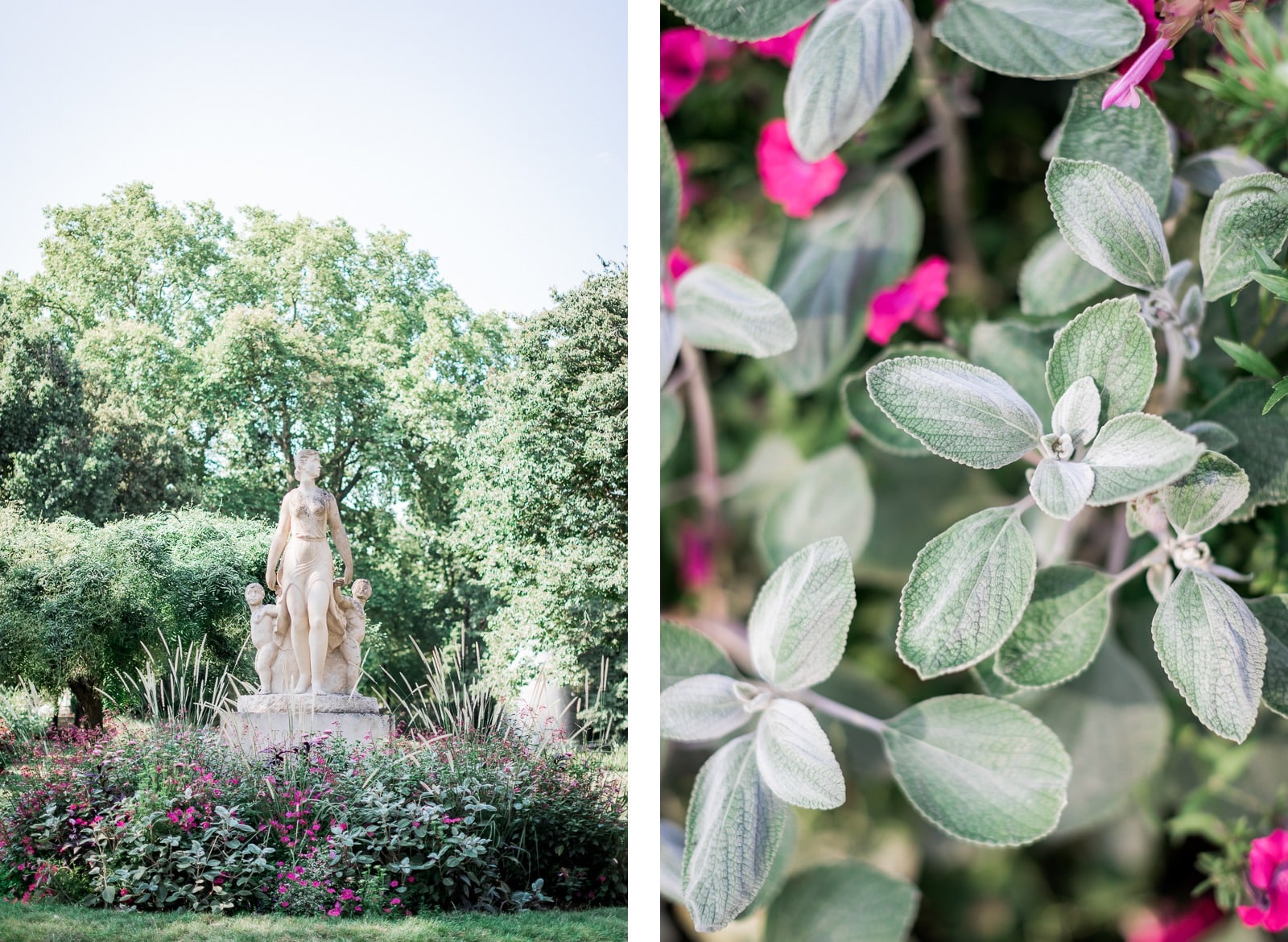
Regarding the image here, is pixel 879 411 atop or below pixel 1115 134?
below

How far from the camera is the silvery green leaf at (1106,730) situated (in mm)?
842

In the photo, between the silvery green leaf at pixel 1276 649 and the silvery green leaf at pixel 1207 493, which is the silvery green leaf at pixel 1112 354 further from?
the silvery green leaf at pixel 1276 649

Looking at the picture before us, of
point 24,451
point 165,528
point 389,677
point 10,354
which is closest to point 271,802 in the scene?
point 389,677

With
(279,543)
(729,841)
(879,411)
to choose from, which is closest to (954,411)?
(879,411)

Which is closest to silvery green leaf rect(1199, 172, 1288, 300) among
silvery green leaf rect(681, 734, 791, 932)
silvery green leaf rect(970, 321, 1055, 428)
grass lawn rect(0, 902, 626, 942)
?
silvery green leaf rect(970, 321, 1055, 428)

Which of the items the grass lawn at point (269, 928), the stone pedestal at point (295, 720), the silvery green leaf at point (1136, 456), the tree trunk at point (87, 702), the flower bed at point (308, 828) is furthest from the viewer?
the tree trunk at point (87, 702)

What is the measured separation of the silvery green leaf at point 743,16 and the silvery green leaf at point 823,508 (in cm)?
36

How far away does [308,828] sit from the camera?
11.8 feet

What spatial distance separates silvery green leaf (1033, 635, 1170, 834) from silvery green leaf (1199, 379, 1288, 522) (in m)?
0.17

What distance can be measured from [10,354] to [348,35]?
2.26 metres

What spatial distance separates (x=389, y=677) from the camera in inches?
182

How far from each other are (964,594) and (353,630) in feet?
11.6

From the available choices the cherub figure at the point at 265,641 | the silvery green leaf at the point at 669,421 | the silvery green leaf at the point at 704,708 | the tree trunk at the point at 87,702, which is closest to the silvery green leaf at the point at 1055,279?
the silvery green leaf at the point at 669,421

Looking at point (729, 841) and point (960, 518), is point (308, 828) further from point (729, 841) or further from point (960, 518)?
point (960, 518)
